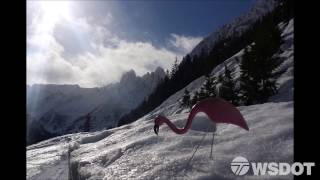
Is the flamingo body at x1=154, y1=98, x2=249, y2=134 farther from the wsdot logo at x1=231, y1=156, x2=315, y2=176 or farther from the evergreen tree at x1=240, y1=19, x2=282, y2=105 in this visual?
the evergreen tree at x1=240, y1=19, x2=282, y2=105

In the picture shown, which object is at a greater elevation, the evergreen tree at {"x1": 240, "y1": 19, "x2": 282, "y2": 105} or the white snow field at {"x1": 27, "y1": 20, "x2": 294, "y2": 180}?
the evergreen tree at {"x1": 240, "y1": 19, "x2": 282, "y2": 105}

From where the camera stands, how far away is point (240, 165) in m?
7.36

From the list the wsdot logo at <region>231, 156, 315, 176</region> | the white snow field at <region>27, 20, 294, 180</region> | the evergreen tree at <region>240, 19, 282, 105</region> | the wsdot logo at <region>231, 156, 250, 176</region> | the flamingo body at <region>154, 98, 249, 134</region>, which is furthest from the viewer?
the evergreen tree at <region>240, 19, 282, 105</region>

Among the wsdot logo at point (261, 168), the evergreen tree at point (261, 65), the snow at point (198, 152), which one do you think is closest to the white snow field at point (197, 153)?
the snow at point (198, 152)

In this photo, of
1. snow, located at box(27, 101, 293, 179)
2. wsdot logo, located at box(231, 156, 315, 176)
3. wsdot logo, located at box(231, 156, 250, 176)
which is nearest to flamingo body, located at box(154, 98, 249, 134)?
snow, located at box(27, 101, 293, 179)

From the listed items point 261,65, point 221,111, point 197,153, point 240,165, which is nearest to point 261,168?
point 240,165

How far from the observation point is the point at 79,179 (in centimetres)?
1060

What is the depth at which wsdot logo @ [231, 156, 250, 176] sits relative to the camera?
7.06 meters

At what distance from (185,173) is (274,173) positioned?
1.65 meters

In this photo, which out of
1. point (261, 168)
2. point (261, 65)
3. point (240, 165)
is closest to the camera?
point (261, 168)

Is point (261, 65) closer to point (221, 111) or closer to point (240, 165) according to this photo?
point (221, 111)

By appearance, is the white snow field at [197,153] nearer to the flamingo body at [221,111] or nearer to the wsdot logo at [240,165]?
the wsdot logo at [240,165]
